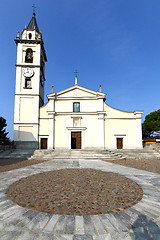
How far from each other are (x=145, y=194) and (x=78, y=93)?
18230mm

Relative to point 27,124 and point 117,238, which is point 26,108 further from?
point 117,238

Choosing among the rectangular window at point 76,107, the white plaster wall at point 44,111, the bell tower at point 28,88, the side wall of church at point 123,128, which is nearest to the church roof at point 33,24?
the bell tower at point 28,88

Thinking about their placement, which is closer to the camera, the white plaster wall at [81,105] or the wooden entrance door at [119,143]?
the wooden entrance door at [119,143]

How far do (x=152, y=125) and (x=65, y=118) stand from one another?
23321 millimetres

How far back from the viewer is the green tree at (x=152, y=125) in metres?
30.1

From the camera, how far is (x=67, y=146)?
1842 centimetres

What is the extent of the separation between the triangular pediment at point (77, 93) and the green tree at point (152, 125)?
1778cm

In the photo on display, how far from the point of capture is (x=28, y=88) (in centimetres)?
1972

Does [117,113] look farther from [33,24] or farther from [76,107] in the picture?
[33,24]

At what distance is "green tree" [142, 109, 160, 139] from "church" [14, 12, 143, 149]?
14794mm

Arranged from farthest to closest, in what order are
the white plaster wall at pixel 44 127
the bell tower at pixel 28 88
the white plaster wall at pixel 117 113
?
the white plaster wall at pixel 117 113, the white plaster wall at pixel 44 127, the bell tower at pixel 28 88

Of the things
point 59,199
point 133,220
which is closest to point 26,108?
point 59,199

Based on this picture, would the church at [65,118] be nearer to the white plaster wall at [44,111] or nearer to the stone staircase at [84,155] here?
the white plaster wall at [44,111]

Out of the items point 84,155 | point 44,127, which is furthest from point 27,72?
point 84,155
